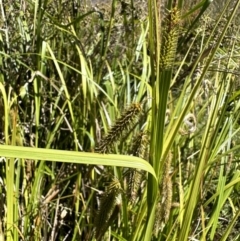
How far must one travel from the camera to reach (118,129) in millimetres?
850

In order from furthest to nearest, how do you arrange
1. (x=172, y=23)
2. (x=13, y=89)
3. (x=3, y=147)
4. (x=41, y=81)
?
(x=41, y=81) < (x=13, y=89) < (x=172, y=23) < (x=3, y=147)

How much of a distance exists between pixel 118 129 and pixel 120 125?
13 mm

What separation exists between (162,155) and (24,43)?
1045 millimetres

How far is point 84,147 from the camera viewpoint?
1661 millimetres

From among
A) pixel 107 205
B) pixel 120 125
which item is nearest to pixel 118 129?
pixel 120 125

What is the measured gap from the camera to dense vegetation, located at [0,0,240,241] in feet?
2.66

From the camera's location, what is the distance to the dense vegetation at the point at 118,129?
0.81m

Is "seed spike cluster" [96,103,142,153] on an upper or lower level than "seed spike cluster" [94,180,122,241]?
upper

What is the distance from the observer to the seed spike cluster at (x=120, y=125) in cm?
84

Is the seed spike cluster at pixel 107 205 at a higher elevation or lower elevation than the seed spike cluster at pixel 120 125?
lower

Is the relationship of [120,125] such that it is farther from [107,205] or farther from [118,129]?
[107,205]

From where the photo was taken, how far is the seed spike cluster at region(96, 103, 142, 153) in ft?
2.75

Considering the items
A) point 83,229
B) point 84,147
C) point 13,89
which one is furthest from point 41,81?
point 83,229

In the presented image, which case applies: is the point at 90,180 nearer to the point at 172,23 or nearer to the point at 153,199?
the point at 153,199
